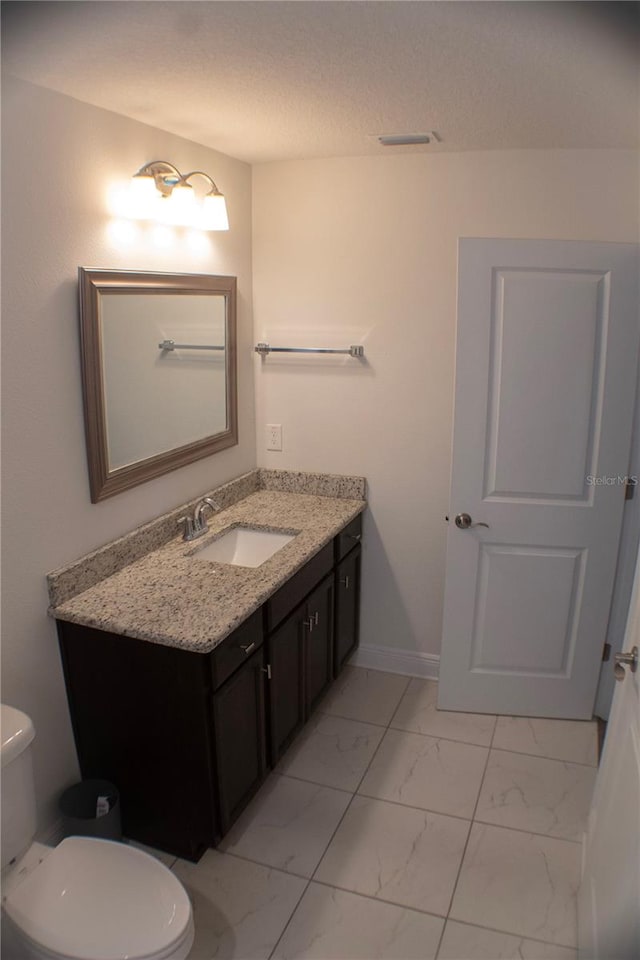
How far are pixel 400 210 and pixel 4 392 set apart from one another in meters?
1.74

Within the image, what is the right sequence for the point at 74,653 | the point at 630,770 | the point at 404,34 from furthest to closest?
the point at 74,653
the point at 630,770
the point at 404,34

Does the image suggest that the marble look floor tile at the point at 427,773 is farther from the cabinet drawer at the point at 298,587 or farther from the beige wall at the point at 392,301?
the cabinet drawer at the point at 298,587

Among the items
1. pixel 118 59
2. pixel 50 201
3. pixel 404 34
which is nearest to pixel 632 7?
pixel 404 34

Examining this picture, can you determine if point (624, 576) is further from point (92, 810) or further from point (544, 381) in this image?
point (92, 810)

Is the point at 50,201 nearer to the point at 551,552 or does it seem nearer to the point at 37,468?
the point at 37,468

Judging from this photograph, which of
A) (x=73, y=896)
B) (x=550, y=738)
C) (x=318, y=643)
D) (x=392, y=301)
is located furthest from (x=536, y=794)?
(x=392, y=301)

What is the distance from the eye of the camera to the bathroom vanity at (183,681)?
6.28 feet

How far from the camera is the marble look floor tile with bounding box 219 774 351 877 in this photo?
215cm

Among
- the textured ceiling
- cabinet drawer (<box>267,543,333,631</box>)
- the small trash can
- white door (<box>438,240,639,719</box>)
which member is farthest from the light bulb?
the small trash can

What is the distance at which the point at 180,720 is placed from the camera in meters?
1.95

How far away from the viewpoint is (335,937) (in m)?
1.88

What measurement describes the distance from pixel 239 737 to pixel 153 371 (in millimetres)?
1263

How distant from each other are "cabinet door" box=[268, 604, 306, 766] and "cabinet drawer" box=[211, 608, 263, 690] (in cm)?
12

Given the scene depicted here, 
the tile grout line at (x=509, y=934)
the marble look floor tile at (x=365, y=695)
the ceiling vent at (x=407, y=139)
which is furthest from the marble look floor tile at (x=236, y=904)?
the ceiling vent at (x=407, y=139)
